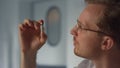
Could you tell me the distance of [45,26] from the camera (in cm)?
317

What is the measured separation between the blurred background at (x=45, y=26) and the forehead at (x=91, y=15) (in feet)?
5.55

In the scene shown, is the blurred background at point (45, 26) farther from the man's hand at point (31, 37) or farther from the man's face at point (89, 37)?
the man's face at point (89, 37)

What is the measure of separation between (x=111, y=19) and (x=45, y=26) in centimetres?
222

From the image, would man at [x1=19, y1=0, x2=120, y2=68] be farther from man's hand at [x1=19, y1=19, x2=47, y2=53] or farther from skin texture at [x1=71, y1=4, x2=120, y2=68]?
man's hand at [x1=19, y1=19, x2=47, y2=53]

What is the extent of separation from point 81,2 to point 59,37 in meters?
0.77

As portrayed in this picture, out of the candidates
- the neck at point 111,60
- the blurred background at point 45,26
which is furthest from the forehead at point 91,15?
the blurred background at point 45,26

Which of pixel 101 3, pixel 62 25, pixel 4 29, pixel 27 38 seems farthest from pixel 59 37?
pixel 101 3

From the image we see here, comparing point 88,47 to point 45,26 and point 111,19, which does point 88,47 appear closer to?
point 111,19

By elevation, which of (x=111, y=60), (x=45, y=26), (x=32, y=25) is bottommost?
(x=45, y=26)

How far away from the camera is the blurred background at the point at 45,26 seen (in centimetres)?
303

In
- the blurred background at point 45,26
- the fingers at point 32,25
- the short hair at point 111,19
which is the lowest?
the blurred background at point 45,26

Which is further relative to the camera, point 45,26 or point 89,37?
point 45,26

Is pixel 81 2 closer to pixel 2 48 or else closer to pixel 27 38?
pixel 27 38

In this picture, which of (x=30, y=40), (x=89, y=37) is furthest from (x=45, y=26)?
(x=89, y=37)
